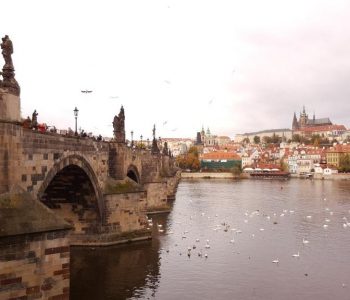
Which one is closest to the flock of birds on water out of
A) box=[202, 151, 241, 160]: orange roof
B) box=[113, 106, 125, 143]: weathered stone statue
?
box=[113, 106, 125, 143]: weathered stone statue

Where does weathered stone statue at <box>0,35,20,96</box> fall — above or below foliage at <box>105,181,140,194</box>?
above

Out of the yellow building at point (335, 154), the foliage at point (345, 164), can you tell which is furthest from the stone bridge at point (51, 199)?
the yellow building at point (335, 154)

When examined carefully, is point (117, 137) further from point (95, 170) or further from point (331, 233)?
point (331, 233)

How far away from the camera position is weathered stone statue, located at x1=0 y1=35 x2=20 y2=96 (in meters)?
15.5

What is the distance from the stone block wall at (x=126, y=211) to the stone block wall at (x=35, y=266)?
1519 cm

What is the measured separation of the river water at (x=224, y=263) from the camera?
22.2m

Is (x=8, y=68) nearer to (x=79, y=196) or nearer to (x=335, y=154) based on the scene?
(x=79, y=196)

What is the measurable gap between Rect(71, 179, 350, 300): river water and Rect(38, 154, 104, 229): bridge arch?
2175mm

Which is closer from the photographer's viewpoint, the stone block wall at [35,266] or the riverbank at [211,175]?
the stone block wall at [35,266]

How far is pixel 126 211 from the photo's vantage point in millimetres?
31594

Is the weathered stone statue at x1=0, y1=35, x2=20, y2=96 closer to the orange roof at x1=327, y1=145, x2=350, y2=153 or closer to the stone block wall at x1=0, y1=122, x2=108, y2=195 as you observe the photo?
the stone block wall at x1=0, y1=122, x2=108, y2=195

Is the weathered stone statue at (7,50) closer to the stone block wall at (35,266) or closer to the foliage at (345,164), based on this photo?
the stone block wall at (35,266)

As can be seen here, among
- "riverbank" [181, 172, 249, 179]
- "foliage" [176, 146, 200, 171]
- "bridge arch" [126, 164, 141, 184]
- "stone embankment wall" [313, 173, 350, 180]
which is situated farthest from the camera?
"foliage" [176, 146, 200, 171]

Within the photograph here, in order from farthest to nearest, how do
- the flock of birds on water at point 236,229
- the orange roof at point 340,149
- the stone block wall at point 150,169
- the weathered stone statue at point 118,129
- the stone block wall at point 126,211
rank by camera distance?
the orange roof at point 340,149, the stone block wall at point 150,169, the weathered stone statue at point 118,129, the stone block wall at point 126,211, the flock of birds on water at point 236,229
